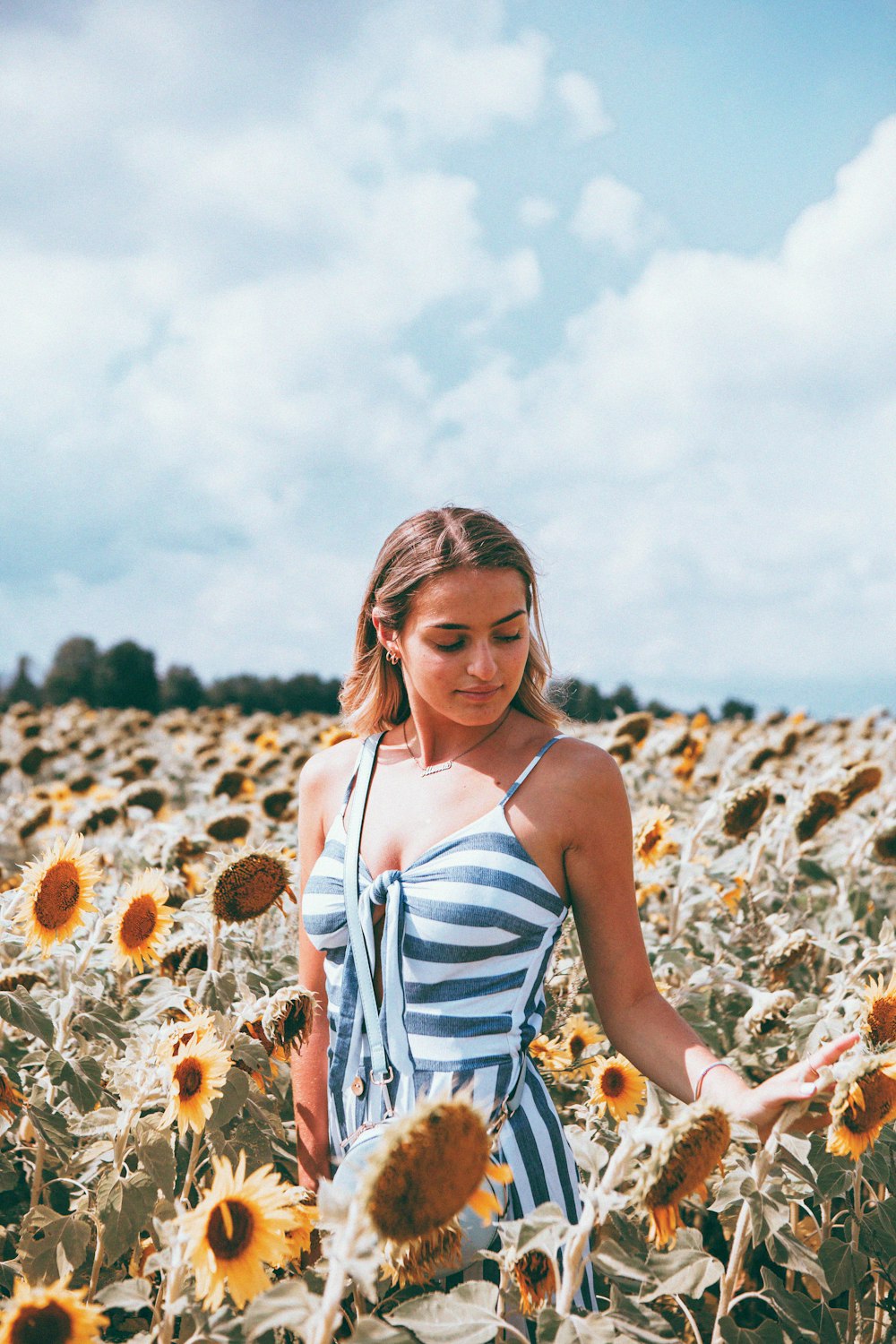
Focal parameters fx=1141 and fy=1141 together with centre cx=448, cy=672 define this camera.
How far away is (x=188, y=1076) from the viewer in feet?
6.98

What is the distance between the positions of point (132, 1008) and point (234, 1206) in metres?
1.32

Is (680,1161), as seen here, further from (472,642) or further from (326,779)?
(326,779)

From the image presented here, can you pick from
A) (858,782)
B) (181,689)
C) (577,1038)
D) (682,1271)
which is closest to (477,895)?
(682,1271)

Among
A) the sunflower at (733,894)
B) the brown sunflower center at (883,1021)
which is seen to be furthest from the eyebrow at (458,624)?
the sunflower at (733,894)

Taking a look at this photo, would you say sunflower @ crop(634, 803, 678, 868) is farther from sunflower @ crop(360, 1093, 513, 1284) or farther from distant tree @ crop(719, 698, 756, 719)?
distant tree @ crop(719, 698, 756, 719)

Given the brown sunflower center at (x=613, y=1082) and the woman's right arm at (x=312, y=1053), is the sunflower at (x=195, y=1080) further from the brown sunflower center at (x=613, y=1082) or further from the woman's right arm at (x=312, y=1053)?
the brown sunflower center at (x=613, y=1082)

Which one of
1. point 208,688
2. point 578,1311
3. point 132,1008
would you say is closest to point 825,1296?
point 578,1311

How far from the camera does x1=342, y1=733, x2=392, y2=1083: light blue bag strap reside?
7.47 feet

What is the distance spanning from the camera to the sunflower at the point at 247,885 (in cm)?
257

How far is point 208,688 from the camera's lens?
24734 mm

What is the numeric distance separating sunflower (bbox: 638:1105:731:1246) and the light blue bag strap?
0.75 metres

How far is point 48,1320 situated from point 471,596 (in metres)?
1.45

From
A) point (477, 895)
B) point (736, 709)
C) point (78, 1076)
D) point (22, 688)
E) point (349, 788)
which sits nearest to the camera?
point (477, 895)

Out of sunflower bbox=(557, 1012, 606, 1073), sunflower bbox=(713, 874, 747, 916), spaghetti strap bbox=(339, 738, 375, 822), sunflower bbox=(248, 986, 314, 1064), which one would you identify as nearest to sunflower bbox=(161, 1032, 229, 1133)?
sunflower bbox=(248, 986, 314, 1064)
